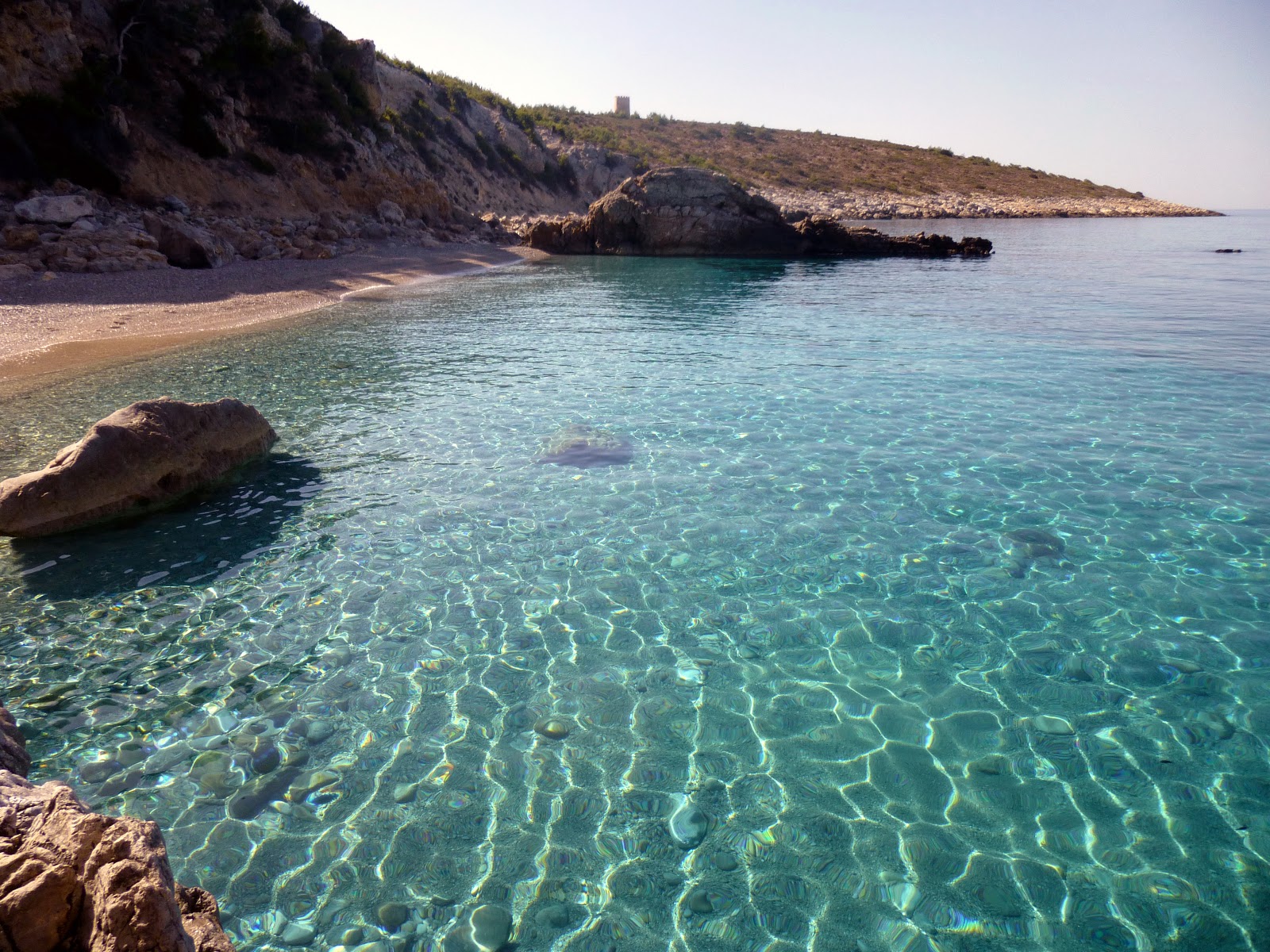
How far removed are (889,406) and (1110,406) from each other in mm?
3018

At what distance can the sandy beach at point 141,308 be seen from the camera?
13.1 m

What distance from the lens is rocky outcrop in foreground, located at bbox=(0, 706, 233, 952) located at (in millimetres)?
1990

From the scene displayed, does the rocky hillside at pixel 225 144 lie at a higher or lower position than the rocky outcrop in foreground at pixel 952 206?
higher

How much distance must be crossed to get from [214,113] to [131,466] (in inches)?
1065

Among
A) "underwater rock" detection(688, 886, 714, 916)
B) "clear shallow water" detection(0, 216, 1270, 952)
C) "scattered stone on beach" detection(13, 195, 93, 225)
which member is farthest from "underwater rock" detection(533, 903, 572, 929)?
"scattered stone on beach" detection(13, 195, 93, 225)

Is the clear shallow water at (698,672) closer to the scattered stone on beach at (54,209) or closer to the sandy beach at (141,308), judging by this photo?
the sandy beach at (141,308)

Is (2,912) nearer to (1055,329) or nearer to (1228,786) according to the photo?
(1228,786)

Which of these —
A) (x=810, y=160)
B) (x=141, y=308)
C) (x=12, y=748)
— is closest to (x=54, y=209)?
(x=141, y=308)

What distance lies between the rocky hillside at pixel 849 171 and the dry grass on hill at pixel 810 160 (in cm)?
17

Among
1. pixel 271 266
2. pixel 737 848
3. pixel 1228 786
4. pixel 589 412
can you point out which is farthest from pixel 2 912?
pixel 271 266

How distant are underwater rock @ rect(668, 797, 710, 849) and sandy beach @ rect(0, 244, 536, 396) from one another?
40.0 feet

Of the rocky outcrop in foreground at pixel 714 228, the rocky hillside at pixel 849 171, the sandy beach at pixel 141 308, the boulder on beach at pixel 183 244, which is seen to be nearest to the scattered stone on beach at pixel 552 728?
the sandy beach at pixel 141 308

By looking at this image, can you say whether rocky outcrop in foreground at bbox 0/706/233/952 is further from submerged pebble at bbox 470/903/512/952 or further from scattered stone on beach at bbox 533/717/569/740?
scattered stone on beach at bbox 533/717/569/740

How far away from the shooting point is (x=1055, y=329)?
52.6 ft
